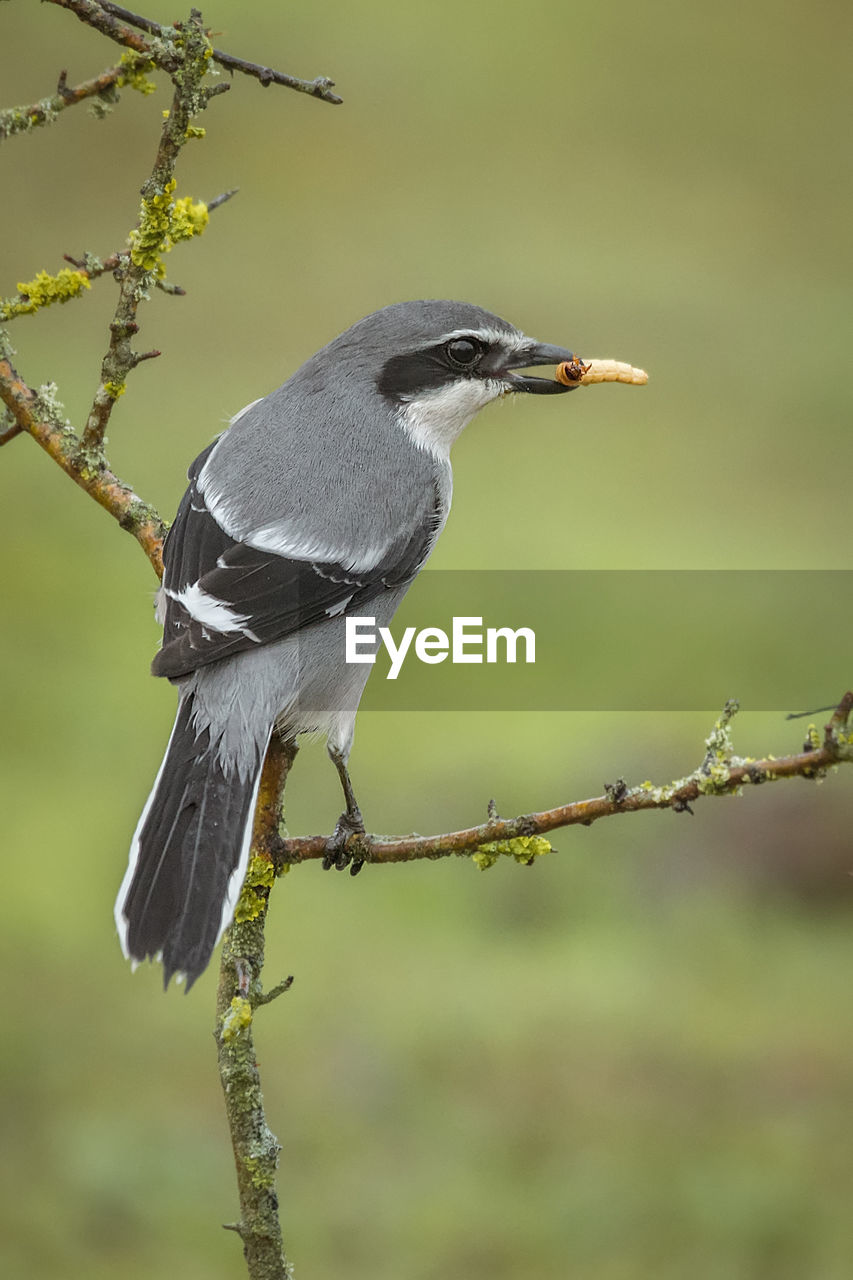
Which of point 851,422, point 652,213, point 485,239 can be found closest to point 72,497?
point 485,239

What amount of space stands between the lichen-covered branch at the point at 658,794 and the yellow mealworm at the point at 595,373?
4.45ft

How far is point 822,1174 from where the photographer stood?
5.16 m

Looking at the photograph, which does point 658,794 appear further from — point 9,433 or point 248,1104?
point 9,433

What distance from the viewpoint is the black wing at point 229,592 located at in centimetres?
296

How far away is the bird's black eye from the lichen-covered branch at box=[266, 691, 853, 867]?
1.45 m

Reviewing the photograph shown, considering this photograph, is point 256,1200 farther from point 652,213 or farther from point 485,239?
point 652,213

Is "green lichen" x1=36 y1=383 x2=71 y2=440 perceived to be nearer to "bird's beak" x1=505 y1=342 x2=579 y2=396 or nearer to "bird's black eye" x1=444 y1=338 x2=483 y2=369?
"bird's black eye" x1=444 y1=338 x2=483 y2=369

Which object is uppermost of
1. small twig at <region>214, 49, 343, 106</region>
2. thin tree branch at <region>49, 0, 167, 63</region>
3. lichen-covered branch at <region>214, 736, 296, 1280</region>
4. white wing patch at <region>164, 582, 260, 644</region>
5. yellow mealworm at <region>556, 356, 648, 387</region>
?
yellow mealworm at <region>556, 356, 648, 387</region>

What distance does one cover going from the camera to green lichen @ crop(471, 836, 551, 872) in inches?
87.4

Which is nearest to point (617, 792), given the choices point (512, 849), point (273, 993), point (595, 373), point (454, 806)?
point (512, 849)

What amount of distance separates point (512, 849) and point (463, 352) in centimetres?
159

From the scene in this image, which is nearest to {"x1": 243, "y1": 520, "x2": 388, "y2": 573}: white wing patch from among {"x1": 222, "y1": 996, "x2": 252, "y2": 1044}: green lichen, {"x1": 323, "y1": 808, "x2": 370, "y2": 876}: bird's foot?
{"x1": 323, "y1": 808, "x2": 370, "y2": 876}: bird's foot

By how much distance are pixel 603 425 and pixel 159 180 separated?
33.5 feet

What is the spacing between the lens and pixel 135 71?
103 inches
